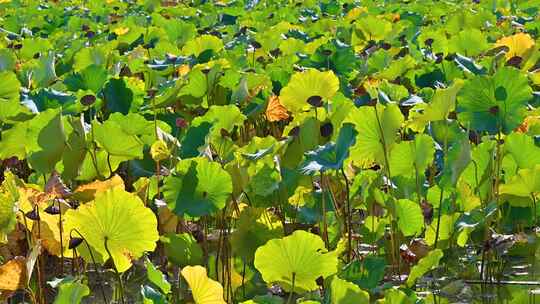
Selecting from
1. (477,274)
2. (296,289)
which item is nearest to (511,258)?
(477,274)

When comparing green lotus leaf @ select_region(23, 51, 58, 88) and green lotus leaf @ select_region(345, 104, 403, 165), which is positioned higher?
green lotus leaf @ select_region(345, 104, 403, 165)

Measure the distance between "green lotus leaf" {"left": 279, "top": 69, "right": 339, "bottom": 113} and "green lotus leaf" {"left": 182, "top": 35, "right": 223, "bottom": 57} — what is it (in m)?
1.34

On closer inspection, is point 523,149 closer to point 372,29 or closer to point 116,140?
point 116,140

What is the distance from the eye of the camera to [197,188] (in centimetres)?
193

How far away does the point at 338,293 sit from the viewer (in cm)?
144

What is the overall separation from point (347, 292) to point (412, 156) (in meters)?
0.77

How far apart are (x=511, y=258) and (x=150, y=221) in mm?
851

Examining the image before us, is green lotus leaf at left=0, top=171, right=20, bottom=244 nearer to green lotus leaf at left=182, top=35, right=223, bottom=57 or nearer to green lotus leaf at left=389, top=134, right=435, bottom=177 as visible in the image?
green lotus leaf at left=389, top=134, right=435, bottom=177

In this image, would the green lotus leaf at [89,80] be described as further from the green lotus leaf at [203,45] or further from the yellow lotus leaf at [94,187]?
the yellow lotus leaf at [94,187]

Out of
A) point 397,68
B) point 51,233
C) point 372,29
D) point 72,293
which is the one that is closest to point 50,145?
point 51,233

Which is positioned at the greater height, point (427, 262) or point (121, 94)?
point (427, 262)

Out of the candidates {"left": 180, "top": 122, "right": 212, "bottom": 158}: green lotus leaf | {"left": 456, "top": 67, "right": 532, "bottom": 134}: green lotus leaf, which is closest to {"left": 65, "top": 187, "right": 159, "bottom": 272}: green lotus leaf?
{"left": 180, "top": 122, "right": 212, "bottom": 158}: green lotus leaf

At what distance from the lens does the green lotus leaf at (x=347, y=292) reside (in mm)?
1426

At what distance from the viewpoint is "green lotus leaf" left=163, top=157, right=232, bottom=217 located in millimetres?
1909
